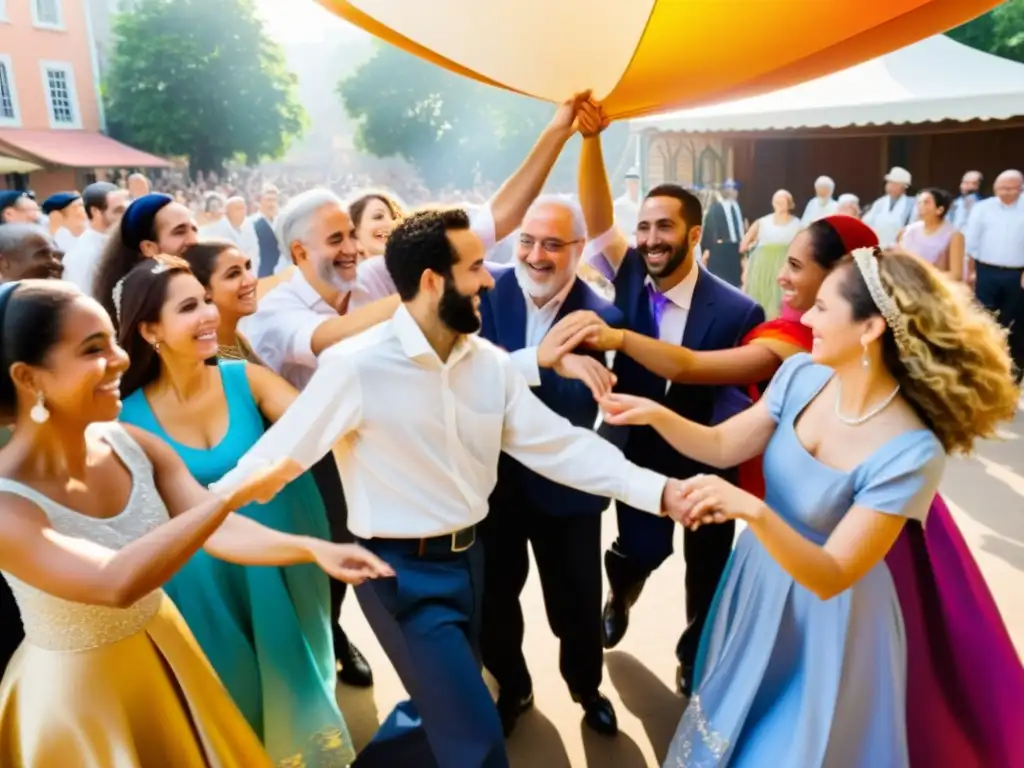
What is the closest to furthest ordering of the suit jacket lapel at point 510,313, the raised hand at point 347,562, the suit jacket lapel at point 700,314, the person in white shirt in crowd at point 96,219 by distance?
the raised hand at point 347,562 → the suit jacket lapel at point 510,313 → the suit jacket lapel at point 700,314 → the person in white shirt in crowd at point 96,219

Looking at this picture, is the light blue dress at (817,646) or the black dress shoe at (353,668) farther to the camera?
the black dress shoe at (353,668)

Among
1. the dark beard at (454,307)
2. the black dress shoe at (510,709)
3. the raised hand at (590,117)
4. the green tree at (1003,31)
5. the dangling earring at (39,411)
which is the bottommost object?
the black dress shoe at (510,709)

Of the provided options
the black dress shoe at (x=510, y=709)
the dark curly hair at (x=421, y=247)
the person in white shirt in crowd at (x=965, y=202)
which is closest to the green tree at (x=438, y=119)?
the person in white shirt in crowd at (x=965, y=202)

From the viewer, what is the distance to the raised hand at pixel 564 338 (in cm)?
269

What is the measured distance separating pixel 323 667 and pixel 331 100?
4122 inches

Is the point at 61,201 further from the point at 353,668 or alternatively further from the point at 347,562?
the point at 347,562

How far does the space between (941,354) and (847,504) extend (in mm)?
445

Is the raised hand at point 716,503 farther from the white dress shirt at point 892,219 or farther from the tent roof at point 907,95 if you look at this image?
the white dress shirt at point 892,219

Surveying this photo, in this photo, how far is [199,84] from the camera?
31109 millimetres

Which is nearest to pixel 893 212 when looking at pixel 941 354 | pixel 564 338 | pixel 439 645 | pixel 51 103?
pixel 564 338

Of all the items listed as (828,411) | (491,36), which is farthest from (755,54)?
(828,411)

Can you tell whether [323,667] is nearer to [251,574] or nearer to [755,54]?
[251,574]

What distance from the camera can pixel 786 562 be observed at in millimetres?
2027

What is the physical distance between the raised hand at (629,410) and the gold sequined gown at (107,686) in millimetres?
1267
